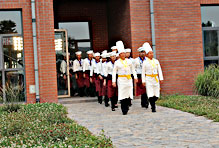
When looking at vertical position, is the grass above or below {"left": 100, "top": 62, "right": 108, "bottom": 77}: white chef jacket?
below

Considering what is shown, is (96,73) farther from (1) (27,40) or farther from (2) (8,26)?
(2) (8,26)

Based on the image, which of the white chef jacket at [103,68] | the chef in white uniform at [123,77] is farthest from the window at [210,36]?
the chef in white uniform at [123,77]

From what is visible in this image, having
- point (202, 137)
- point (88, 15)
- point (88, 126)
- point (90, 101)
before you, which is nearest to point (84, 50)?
point (88, 15)

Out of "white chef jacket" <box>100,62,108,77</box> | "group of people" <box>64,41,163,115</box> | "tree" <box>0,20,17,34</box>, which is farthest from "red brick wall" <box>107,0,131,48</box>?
"tree" <box>0,20,17,34</box>

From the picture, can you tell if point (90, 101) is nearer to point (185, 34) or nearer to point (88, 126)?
point (185, 34)

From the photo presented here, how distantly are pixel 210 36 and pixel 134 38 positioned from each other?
3.12m

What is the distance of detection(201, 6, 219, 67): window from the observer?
1520cm

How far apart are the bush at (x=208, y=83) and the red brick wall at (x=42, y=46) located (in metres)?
4.87

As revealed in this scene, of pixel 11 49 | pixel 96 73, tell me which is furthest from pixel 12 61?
pixel 96 73

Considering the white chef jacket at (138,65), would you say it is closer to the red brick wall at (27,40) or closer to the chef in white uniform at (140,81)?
the chef in white uniform at (140,81)

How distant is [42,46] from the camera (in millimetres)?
13758

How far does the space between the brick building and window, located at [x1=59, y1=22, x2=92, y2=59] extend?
6.25 feet

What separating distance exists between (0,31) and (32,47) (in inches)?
50.5

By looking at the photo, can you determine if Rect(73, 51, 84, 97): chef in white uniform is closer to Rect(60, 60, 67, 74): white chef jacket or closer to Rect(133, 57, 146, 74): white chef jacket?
Rect(60, 60, 67, 74): white chef jacket
